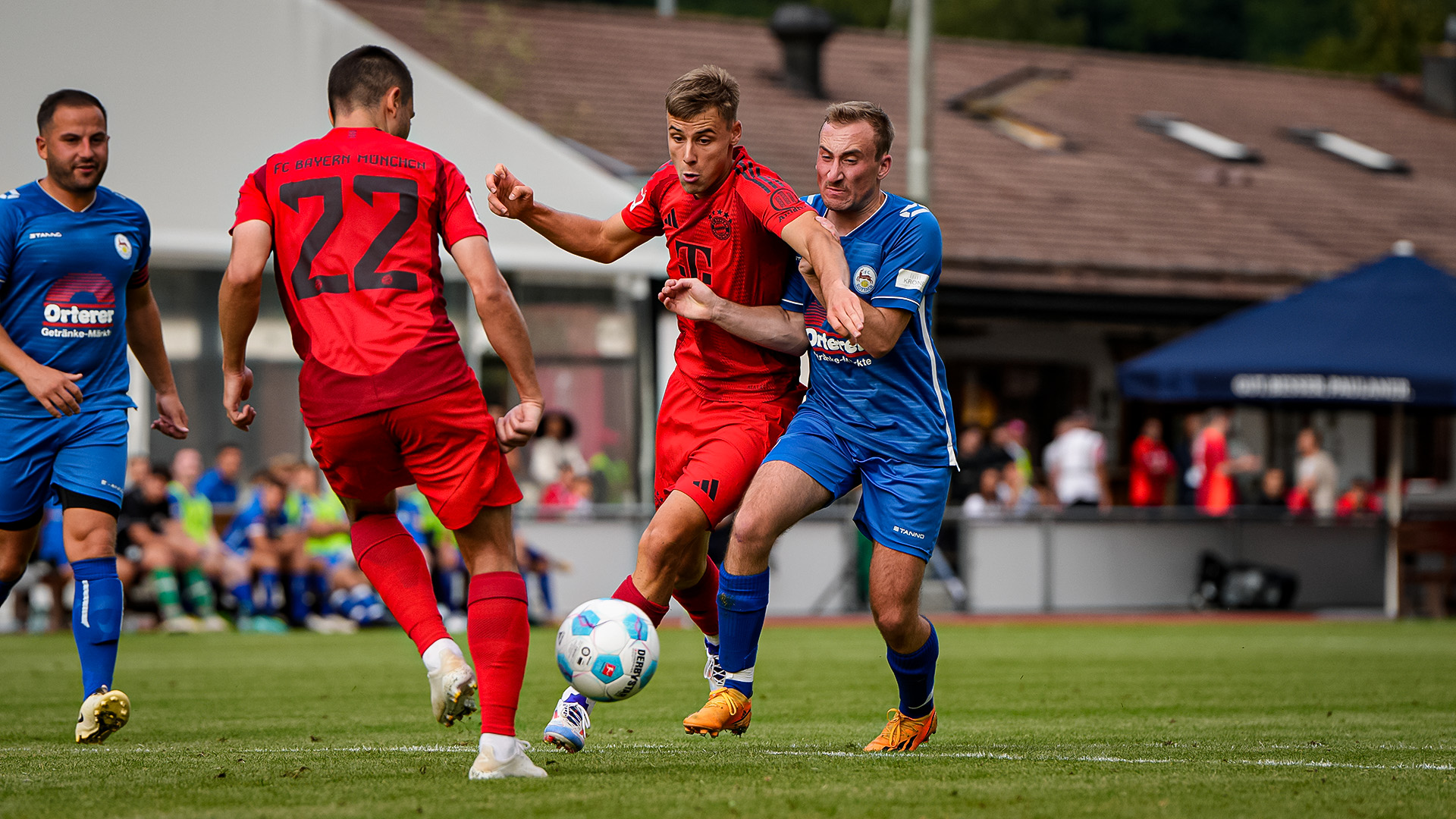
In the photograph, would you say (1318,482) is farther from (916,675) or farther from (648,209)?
(648,209)

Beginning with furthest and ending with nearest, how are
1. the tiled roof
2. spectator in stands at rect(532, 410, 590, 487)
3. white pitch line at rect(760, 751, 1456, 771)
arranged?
1. the tiled roof
2. spectator in stands at rect(532, 410, 590, 487)
3. white pitch line at rect(760, 751, 1456, 771)

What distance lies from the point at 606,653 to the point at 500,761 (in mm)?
546

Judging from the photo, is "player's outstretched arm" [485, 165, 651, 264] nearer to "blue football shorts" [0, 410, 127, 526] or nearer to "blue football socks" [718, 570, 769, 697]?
"blue football socks" [718, 570, 769, 697]

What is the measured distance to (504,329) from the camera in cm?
512

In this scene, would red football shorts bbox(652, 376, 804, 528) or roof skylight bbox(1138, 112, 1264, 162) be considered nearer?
red football shorts bbox(652, 376, 804, 528)

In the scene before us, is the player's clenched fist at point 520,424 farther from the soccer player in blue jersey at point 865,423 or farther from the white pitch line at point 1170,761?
the white pitch line at point 1170,761

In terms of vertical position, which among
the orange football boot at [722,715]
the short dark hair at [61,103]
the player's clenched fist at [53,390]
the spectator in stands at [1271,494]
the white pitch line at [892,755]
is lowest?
the spectator in stands at [1271,494]

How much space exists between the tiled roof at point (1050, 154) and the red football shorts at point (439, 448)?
52.9ft

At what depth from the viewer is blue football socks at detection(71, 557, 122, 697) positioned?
6.58 meters

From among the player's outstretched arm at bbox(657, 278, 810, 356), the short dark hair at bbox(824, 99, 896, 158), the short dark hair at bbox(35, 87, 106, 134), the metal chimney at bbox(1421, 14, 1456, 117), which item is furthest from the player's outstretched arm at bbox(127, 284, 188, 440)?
the metal chimney at bbox(1421, 14, 1456, 117)

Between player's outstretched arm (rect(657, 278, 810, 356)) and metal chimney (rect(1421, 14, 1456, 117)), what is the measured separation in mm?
31041

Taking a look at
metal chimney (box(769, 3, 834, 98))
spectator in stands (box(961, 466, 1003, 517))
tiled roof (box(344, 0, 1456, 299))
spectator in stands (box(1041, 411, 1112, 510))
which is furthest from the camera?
metal chimney (box(769, 3, 834, 98))

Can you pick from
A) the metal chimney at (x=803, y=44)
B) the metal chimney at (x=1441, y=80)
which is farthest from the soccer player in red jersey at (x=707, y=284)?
the metal chimney at (x=1441, y=80)

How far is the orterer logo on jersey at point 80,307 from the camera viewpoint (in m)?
6.74
